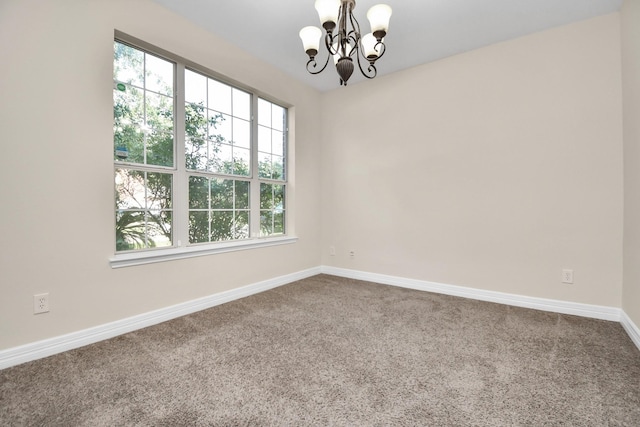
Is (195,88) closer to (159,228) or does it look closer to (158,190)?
(158,190)

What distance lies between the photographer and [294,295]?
3.30m

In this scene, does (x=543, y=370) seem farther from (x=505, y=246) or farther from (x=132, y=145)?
(x=132, y=145)

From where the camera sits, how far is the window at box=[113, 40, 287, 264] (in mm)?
2434

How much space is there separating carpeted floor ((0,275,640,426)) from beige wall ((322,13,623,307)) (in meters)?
0.61

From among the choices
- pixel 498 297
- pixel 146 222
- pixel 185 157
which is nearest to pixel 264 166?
pixel 185 157

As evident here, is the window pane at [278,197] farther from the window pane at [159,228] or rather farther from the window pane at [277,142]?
the window pane at [159,228]

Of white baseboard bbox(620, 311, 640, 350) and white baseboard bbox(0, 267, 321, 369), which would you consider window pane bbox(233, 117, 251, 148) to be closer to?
white baseboard bbox(0, 267, 321, 369)

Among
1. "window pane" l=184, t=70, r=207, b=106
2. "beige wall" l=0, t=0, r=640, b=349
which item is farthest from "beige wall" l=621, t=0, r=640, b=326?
"window pane" l=184, t=70, r=207, b=106

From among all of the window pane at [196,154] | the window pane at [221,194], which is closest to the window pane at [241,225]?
the window pane at [221,194]

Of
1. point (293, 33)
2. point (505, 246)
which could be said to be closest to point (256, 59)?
point (293, 33)

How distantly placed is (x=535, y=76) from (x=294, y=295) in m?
3.34

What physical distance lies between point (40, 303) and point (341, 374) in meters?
2.03

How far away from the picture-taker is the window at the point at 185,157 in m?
2.43

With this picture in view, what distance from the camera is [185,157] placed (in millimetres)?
2801
